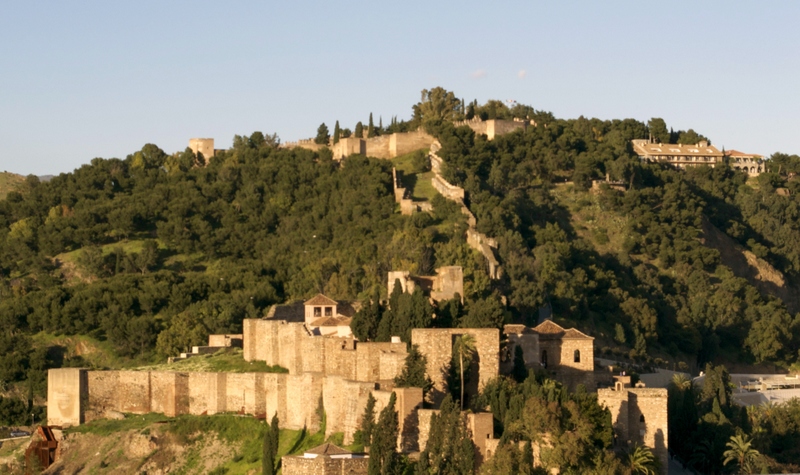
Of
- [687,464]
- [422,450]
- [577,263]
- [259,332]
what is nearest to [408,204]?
[577,263]

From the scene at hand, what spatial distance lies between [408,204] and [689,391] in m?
26.7

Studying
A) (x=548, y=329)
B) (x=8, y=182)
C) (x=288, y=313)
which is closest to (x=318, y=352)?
(x=548, y=329)

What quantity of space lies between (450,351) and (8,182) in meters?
66.0

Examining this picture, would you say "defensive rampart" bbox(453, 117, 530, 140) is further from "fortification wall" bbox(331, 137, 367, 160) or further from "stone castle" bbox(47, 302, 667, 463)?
"stone castle" bbox(47, 302, 667, 463)

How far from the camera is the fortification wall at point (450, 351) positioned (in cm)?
4059

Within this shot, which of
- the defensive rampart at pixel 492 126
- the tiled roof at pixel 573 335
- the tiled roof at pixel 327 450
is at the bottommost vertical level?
the tiled roof at pixel 327 450

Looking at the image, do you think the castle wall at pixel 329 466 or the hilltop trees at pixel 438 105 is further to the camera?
the hilltop trees at pixel 438 105

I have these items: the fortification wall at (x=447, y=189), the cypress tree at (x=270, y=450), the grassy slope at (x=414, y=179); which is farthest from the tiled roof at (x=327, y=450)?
the grassy slope at (x=414, y=179)

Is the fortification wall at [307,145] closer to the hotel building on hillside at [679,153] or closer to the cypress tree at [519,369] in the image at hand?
the hotel building on hillside at [679,153]

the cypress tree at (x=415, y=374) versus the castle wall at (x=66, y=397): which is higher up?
the cypress tree at (x=415, y=374)

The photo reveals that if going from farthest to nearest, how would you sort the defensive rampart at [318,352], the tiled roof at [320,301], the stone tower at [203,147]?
the stone tower at [203,147], the tiled roof at [320,301], the defensive rampart at [318,352]

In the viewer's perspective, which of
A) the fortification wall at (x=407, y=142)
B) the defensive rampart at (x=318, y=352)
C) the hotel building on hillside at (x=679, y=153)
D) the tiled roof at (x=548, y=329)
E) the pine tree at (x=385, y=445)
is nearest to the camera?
the pine tree at (x=385, y=445)

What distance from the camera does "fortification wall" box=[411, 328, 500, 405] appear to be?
4059 cm

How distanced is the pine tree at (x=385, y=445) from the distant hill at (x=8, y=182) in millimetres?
61903
